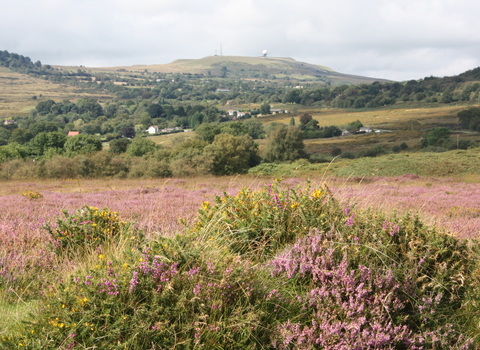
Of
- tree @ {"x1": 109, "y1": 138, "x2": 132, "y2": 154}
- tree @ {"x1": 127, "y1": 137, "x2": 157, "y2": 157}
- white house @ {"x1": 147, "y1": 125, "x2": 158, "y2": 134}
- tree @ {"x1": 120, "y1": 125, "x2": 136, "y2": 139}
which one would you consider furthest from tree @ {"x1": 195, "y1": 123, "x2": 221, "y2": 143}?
white house @ {"x1": 147, "y1": 125, "x2": 158, "y2": 134}

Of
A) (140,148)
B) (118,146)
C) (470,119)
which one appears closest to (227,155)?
(140,148)

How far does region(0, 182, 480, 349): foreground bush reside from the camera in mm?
3467

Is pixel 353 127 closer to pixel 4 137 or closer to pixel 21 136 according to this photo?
pixel 21 136

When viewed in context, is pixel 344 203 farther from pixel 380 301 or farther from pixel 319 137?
pixel 319 137

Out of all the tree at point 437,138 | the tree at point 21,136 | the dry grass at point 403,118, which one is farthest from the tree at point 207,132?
the dry grass at point 403,118

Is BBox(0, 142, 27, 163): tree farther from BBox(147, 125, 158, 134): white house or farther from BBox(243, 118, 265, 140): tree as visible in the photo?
BBox(147, 125, 158, 134): white house

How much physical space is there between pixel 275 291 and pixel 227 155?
54.4 metres

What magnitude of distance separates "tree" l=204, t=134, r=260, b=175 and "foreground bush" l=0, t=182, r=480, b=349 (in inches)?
1816

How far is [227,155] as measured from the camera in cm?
5825

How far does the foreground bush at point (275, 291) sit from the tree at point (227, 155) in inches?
1816

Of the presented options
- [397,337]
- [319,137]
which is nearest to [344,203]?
[397,337]

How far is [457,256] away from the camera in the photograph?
4961mm

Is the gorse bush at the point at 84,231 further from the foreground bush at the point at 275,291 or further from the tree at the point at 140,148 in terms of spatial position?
the tree at the point at 140,148

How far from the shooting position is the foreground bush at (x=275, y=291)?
3.47m
